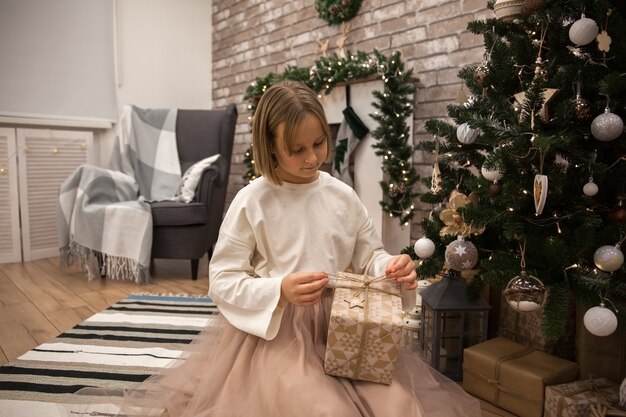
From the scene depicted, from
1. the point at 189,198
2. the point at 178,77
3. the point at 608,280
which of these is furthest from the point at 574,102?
the point at 178,77

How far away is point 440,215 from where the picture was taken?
5.13 ft

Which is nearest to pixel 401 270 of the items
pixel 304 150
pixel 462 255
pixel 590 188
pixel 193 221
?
pixel 304 150

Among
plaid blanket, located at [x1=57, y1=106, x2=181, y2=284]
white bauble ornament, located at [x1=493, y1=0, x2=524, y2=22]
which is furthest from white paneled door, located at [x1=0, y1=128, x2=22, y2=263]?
white bauble ornament, located at [x1=493, y1=0, x2=524, y2=22]

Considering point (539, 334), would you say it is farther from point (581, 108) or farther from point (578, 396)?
point (581, 108)

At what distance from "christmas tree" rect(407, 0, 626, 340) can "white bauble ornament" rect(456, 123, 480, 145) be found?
0.12 feet

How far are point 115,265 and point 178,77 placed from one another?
2.13 metres

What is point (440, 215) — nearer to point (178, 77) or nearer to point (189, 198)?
point (189, 198)

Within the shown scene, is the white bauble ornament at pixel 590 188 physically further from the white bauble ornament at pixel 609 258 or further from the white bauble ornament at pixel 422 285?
the white bauble ornament at pixel 422 285

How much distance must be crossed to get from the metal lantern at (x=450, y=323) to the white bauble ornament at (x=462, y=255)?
0.76 ft

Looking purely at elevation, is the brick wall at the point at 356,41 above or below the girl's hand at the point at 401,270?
above

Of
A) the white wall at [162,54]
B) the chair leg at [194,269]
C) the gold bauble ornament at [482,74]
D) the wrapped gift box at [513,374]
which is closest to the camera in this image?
the wrapped gift box at [513,374]

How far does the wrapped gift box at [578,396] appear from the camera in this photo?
1.26m

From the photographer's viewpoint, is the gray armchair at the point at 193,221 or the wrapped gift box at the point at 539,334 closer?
the wrapped gift box at the point at 539,334

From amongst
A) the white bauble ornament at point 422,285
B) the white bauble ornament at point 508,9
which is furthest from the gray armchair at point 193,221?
the white bauble ornament at point 508,9
